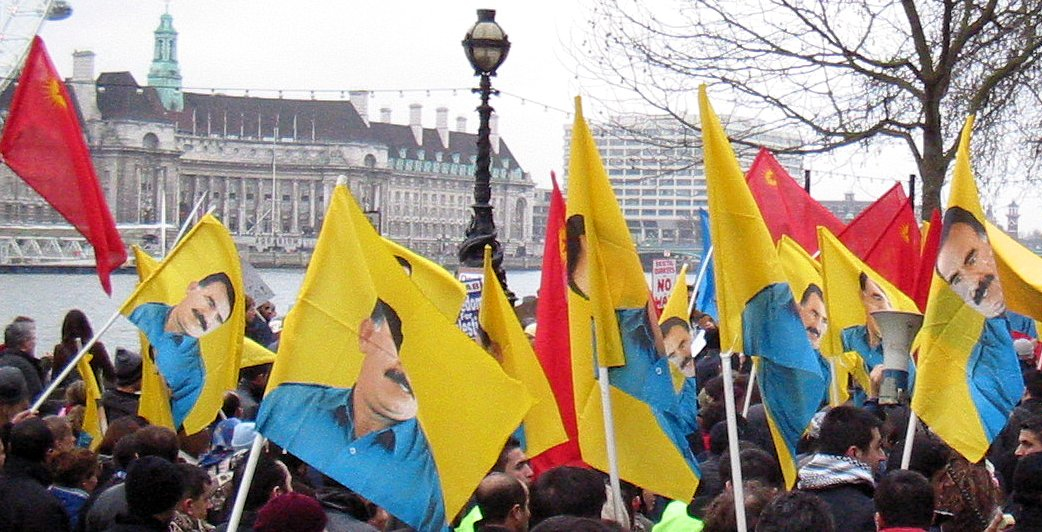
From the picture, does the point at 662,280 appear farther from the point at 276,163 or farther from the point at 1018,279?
the point at 276,163

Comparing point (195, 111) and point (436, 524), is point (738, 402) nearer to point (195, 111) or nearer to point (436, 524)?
point (436, 524)

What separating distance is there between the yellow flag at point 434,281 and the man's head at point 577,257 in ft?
5.17

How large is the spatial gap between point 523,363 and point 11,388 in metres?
2.29

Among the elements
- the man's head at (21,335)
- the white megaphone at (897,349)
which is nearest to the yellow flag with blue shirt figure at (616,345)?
the white megaphone at (897,349)

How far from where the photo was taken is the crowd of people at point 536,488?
463cm

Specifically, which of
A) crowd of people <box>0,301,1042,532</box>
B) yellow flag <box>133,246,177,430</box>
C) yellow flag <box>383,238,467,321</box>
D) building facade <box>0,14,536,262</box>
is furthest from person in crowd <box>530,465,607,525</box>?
building facade <box>0,14,536,262</box>

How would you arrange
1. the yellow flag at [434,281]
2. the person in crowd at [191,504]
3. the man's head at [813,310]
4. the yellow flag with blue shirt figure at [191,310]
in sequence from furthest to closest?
the man's head at [813,310] < the yellow flag at [434,281] < the yellow flag with blue shirt figure at [191,310] < the person in crowd at [191,504]

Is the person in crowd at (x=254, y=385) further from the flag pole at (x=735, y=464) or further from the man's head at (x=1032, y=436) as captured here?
the man's head at (x=1032, y=436)

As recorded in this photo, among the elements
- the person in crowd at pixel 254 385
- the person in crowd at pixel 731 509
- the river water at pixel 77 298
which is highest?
the person in crowd at pixel 731 509

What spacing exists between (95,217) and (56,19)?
42579 millimetres

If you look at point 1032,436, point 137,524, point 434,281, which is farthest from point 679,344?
point 137,524

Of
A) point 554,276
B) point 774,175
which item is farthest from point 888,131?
point 554,276

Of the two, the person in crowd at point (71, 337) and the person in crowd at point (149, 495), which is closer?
the person in crowd at point (149, 495)

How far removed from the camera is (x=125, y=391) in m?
8.05
